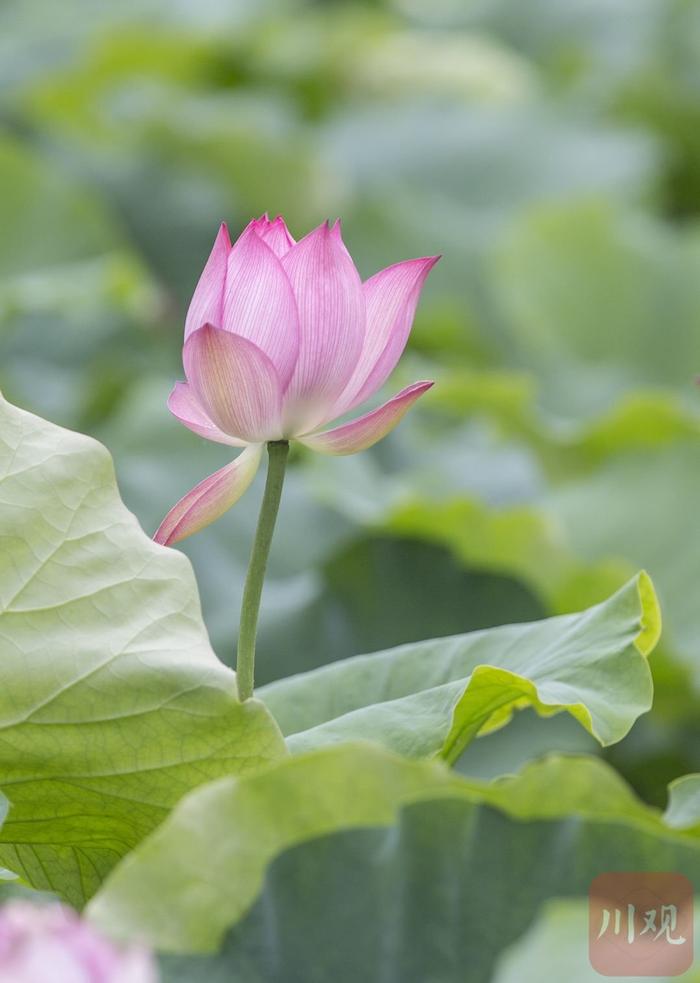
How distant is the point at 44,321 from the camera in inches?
80.8

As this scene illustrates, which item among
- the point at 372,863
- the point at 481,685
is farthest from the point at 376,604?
the point at 372,863

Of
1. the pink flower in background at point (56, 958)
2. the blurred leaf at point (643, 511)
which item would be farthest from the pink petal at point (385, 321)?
the blurred leaf at point (643, 511)

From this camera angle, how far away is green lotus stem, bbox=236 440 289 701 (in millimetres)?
557

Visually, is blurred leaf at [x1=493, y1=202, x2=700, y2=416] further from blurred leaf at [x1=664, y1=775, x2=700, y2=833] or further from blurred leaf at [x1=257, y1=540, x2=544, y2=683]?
blurred leaf at [x1=664, y1=775, x2=700, y2=833]

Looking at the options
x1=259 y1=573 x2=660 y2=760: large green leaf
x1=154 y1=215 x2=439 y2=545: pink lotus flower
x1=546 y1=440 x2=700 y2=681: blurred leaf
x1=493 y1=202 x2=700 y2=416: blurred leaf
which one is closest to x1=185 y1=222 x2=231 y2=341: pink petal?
x1=154 y1=215 x2=439 y2=545: pink lotus flower

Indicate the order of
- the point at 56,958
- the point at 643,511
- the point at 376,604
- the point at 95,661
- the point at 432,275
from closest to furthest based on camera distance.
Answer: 1. the point at 56,958
2. the point at 95,661
3. the point at 376,604
4. the point at 643,511
5. the point at 432,275

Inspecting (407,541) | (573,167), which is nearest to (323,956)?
(407,541)

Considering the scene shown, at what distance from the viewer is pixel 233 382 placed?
1.78 feet

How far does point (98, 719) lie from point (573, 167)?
2.61 metres

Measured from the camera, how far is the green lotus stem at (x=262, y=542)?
557 millimetres

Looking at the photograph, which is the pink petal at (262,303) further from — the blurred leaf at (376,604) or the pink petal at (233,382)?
the blurred leaf at (376,604)

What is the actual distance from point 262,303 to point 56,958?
27 centimetres

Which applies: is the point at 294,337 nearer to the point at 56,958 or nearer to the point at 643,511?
the point at 56,958

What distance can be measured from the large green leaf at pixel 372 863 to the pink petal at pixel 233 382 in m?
0.15
